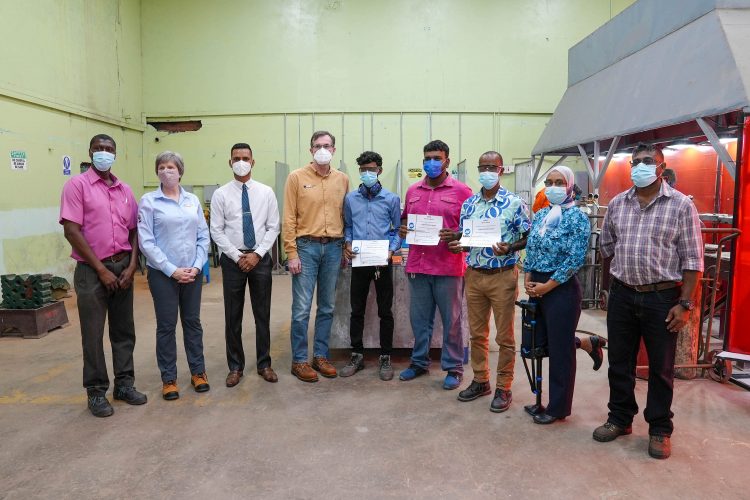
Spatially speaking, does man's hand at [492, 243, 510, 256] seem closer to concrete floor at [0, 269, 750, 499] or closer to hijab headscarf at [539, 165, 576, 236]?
hijab headscarf at [539, 165, 576, 236]

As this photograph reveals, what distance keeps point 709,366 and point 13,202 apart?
28.2 feet

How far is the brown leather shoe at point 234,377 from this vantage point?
384 cm

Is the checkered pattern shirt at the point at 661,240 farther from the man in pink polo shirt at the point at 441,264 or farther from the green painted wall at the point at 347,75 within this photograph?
the green painted wall at the point at 347,75

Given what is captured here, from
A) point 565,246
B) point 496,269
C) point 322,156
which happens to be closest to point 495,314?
point 496,269

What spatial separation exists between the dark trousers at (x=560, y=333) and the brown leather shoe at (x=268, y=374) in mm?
2055

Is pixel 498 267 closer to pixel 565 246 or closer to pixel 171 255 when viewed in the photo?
pixel 565 246

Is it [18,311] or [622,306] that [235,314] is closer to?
[622,306]

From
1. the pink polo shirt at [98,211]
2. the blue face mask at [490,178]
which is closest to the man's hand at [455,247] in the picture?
the blue face mask at [490,178]

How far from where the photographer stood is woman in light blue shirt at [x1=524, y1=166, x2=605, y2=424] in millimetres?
2932

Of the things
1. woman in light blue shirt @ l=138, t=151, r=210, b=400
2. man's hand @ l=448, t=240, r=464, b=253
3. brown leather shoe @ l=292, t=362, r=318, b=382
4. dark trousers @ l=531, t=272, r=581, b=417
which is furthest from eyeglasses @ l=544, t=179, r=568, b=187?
woman in light blue shirt @ l=138, t=151, r=210, b=400

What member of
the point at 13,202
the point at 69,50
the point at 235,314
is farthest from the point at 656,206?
the point at 69,50

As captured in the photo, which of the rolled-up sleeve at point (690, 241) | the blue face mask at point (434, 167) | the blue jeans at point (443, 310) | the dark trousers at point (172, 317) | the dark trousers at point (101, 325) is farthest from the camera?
the blue jeans at point (443, 310)

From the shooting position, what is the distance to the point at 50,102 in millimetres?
7734

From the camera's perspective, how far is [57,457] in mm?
2770
